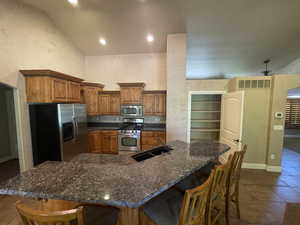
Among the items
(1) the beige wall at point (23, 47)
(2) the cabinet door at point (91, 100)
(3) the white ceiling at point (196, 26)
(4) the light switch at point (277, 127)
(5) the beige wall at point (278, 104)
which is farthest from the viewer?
(2) the cabinet door at point (91, 100)

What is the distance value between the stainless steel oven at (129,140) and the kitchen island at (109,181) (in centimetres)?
251

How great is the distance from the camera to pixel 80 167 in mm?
1601

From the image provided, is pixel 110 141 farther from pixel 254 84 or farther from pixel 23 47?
pixel 254 84

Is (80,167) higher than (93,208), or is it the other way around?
(80,167)

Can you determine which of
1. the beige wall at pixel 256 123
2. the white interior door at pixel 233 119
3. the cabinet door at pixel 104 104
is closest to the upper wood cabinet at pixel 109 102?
the cabinet door at pixel 104 104

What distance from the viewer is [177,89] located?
148 inches

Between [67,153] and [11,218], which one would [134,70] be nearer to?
[67,153]

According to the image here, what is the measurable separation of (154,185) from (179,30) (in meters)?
3.67

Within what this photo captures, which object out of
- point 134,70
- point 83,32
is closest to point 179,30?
point 134,70

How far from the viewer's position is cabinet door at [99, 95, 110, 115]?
485 centimetres

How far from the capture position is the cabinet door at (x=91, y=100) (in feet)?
15.2

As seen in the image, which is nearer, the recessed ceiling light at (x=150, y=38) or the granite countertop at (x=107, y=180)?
the granite countertop at (x=107, y=180)

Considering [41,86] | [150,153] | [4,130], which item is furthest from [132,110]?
[4,130]

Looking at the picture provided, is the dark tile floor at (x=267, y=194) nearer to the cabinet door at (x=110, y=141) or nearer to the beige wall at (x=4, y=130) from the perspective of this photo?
the cabinet door at (x=110, y=141)
